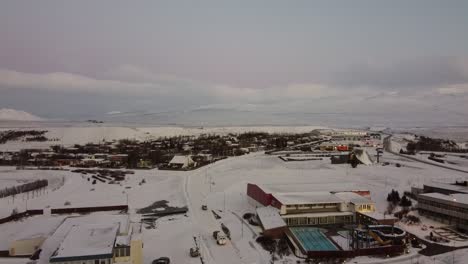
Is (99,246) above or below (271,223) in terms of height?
above

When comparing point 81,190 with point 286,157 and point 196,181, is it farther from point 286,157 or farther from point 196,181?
point 286,157

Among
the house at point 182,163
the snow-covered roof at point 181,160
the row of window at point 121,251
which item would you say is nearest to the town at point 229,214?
the row of window at point 121,251

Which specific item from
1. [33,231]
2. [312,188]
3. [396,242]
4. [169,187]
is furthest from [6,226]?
[396,242]

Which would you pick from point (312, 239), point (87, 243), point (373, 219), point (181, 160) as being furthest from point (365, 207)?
point (181, 160)

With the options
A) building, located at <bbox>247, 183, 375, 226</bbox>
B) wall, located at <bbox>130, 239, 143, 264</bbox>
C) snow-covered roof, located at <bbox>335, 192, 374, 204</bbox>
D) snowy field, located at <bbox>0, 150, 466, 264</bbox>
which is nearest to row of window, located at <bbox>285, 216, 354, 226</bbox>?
building, located at <bbox>247, 183, 375, 226</bbox>

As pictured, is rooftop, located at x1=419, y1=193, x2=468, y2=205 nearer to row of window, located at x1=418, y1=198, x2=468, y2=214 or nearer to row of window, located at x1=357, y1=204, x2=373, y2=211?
row of window, located at x1=418, y1=198, x2=468, y2=214

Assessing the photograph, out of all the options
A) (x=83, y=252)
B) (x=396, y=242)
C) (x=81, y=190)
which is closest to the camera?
(x=83, y=252)

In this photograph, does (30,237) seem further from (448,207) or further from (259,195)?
(448,207)
